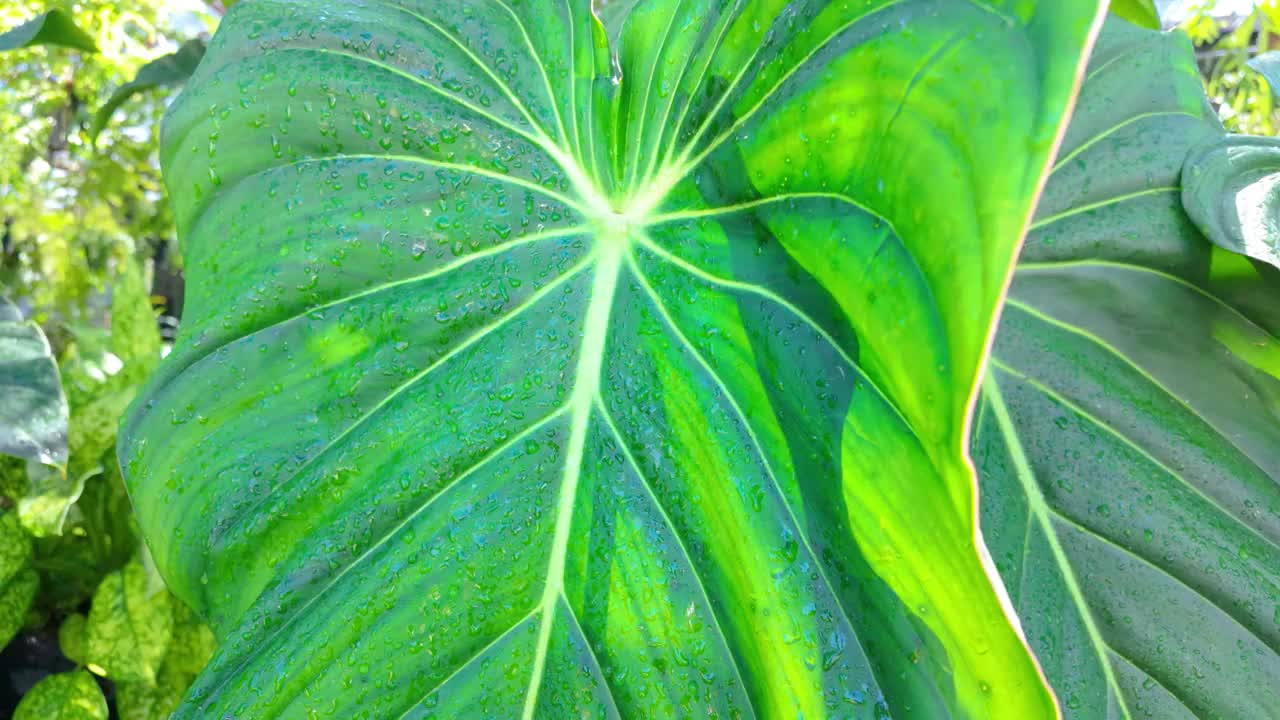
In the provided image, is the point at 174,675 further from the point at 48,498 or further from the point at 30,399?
the point at 30,399

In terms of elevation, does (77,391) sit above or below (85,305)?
below

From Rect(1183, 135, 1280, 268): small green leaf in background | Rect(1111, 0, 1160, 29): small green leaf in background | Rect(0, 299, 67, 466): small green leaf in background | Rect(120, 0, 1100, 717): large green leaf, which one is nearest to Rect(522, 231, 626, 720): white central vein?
Rect(120, 0, 1100, 717): large green leaf

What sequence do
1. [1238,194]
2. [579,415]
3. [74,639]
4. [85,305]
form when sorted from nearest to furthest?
[579,415] < [1238,194] < [74,639] < [85,305]

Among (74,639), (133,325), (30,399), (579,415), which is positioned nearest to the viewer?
(579,415)

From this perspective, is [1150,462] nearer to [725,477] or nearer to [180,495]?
[725,477]

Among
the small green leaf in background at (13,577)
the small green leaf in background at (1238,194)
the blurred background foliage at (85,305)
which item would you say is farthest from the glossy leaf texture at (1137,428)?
the small green leaf in background at (13,577)

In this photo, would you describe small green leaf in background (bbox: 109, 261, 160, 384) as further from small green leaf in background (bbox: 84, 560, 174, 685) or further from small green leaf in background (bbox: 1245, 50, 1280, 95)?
small green leaf in background (bbox: 1245, 50, 1280, 95)

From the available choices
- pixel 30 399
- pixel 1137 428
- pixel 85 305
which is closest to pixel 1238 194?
pixel 1137 428
